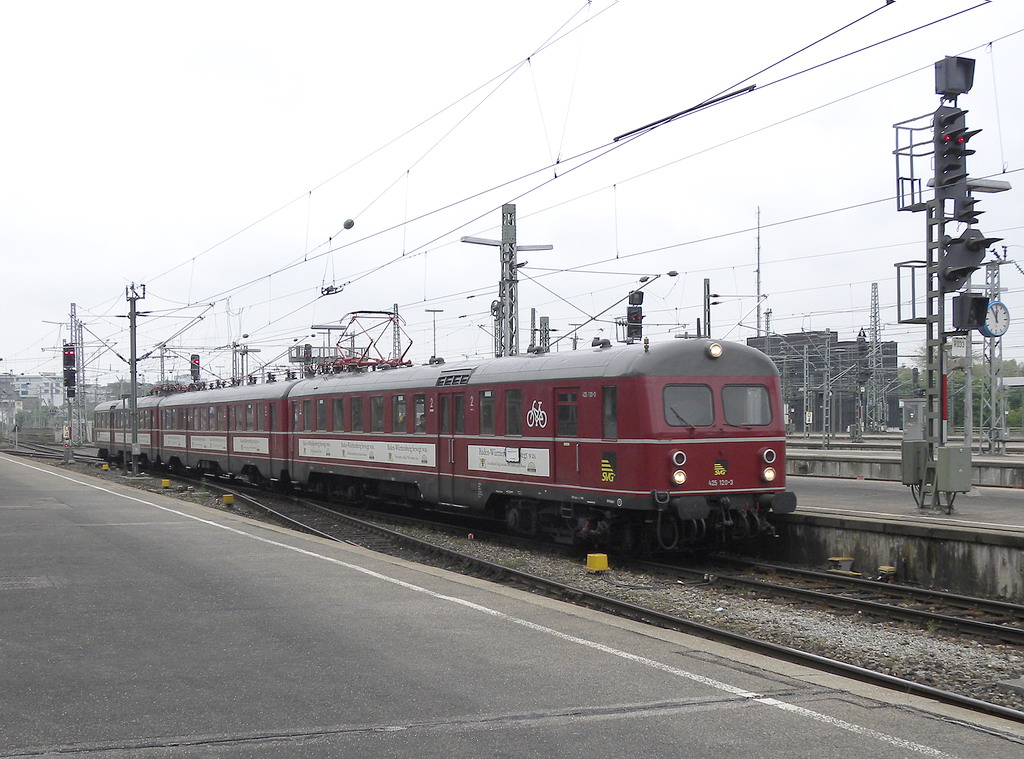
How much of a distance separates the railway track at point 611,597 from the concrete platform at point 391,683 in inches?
11.6

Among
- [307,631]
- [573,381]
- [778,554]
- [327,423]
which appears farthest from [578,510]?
[327,423]

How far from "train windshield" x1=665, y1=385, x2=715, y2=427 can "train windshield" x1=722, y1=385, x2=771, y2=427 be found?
0.32 metres

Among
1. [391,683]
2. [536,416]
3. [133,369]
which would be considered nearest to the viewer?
[391,683]

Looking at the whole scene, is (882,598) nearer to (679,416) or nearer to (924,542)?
(924,542)

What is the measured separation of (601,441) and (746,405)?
2210 mm

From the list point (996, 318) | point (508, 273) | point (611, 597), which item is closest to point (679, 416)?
point (611, 597)

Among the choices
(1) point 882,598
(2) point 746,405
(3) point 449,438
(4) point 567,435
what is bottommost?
(1) point 882,598

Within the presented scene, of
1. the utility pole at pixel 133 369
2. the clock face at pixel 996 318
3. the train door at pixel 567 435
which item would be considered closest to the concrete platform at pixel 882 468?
the clock face at pixel 996 318

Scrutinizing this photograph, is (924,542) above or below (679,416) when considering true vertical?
below

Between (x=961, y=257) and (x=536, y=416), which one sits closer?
(x=961, y=257)

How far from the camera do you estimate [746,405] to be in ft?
48.0

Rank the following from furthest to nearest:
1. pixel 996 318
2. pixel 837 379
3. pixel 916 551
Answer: pixel 837 379
pixel 996 318
pixel 916 551

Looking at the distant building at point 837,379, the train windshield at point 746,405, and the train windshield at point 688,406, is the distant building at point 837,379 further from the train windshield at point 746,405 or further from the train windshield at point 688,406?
the train windshield at point 688,406

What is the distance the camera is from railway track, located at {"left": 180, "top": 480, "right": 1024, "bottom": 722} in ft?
24.6
